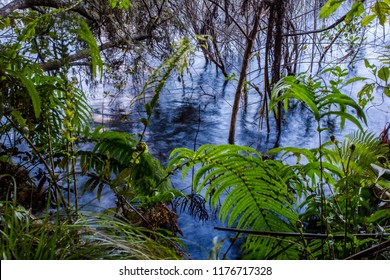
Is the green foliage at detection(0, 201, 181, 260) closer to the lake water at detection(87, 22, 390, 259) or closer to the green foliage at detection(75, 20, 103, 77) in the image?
the green foliage at detection(75, 20, 103, 77)

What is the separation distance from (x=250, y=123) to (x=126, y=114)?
0.75m

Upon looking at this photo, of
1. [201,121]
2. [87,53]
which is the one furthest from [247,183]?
[201,121]

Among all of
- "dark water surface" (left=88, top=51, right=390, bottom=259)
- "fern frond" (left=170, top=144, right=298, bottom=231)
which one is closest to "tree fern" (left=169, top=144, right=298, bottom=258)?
"fern frond" (left=170, top=144, right=298, bottom=231)

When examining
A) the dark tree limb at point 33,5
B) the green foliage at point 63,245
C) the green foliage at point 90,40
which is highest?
the dark tree limb at point 33,5

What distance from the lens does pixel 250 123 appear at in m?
2.60

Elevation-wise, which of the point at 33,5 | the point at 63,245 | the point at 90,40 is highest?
the point at 33,5

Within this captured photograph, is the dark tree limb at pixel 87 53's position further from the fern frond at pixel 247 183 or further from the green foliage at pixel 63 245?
the green foliage at pixel 63 245

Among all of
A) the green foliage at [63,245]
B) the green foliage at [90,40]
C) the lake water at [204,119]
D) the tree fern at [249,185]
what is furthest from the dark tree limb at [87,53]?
the green foliage at [63,245]

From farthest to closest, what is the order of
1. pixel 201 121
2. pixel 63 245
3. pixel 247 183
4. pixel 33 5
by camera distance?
pixel 201 121 < pixel 33 5 < pixel 247 183 < pixel 63 245

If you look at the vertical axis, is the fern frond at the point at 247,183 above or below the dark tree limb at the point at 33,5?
below

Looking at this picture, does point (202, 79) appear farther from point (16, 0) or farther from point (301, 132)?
point (16, 0)

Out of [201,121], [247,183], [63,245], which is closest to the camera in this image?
[63,245]

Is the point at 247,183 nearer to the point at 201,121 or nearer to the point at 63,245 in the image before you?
the point at 63,245
